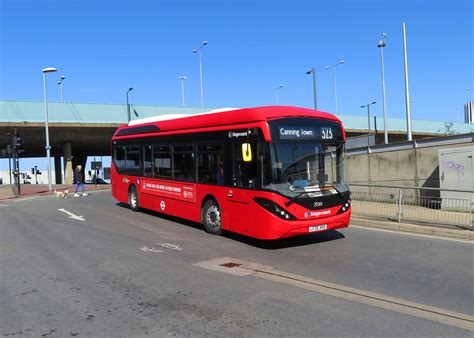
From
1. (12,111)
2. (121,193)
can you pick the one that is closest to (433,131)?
(12,111)

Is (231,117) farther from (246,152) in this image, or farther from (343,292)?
(343,292)

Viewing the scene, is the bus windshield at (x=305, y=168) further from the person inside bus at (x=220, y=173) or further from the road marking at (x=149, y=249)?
the road marking at (x=149, y=249)

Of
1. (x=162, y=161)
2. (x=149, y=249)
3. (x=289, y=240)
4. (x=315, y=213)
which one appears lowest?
(x=289, y=240)

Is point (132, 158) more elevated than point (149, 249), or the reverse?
point (132, 158)

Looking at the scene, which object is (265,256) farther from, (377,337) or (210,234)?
(377,337)

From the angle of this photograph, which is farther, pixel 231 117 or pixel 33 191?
pixel 33 191

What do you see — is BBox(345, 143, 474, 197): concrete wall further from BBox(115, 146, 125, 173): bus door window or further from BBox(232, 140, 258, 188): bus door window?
BBox(115, 146, 125, 173): bus door window

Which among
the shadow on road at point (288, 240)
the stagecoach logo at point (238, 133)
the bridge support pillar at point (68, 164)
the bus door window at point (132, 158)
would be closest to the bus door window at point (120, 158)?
the bus door window at point (132, 158)

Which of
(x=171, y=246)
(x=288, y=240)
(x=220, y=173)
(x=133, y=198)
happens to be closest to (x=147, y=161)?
(x=133, y=198)

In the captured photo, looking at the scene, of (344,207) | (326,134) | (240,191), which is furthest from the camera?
(344,207)

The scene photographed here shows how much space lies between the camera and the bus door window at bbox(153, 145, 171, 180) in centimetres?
1257

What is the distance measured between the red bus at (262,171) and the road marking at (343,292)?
1384 mm

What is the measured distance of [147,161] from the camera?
1397cm

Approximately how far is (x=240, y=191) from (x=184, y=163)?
2.79 m
